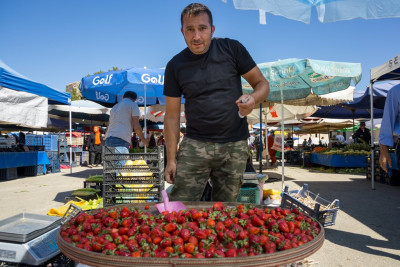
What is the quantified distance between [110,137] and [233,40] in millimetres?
3460

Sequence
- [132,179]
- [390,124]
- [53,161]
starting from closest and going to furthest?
[390,124]
[132,179]
[53,161]

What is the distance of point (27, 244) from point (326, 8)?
11.4 feet

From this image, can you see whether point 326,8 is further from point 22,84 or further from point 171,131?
point 22,84

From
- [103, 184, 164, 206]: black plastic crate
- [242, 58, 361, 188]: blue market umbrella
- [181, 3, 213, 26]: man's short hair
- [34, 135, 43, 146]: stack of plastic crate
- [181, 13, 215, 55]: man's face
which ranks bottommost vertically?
[103, 184, 164, 206]: black plastic crate

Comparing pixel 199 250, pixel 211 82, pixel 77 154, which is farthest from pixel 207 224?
pixel 77 154

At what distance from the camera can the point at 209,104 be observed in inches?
85.7

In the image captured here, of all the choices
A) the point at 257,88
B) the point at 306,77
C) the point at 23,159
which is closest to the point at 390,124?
the point at 257,88

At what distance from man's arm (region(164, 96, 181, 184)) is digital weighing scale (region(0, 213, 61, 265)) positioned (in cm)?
92

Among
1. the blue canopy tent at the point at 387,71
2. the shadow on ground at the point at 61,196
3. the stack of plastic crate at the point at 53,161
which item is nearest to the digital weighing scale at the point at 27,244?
the shadow on ground at the point at 61,196

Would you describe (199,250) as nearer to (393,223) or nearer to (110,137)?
(110,137)

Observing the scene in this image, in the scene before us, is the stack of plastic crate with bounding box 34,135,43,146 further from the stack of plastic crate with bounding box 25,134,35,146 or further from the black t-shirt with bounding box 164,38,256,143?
the black t-shirt with bounding box 164,38,256,143

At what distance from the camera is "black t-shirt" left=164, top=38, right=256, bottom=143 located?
2174mm

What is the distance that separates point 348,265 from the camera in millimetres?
3068

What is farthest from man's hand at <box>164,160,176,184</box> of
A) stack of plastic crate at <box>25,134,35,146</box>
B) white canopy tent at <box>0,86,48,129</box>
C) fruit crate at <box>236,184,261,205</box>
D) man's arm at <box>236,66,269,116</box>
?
stack of plastic crate at <box>25,134,35,146</box>
